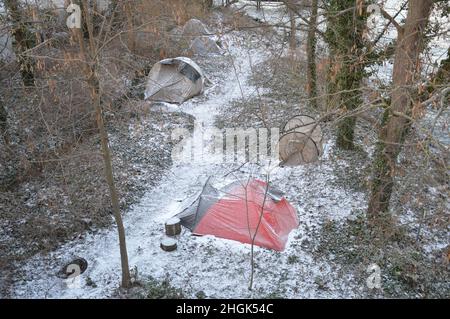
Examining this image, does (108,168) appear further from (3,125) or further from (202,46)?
(202,46)

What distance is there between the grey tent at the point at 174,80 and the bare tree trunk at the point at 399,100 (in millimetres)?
8950

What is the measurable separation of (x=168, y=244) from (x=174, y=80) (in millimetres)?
8959

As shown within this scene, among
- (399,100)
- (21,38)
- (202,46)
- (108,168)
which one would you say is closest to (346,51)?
(399,100)

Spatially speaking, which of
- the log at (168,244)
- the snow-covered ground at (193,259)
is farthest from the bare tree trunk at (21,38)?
the log at (168,244)

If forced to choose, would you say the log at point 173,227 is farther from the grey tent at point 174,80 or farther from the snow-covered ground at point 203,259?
the grey tent at point 174,80

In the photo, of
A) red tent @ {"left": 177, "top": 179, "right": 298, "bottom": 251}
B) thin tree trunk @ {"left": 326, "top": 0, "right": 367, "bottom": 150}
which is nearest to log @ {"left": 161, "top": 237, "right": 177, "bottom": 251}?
red tent @ {"left": 177, "top": 179, "right": 298, "bottom": 251}

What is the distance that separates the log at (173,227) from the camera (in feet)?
27.5

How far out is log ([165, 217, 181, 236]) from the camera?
839cm

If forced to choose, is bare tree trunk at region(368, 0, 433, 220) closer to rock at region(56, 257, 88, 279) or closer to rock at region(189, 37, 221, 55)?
rock at region(56, 257, 88, 279)

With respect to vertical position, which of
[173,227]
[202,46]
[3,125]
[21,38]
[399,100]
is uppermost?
[21,38]

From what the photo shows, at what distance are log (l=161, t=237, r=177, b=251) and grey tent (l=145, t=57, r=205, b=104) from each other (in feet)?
27.1

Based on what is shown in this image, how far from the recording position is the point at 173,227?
8.41 metres
